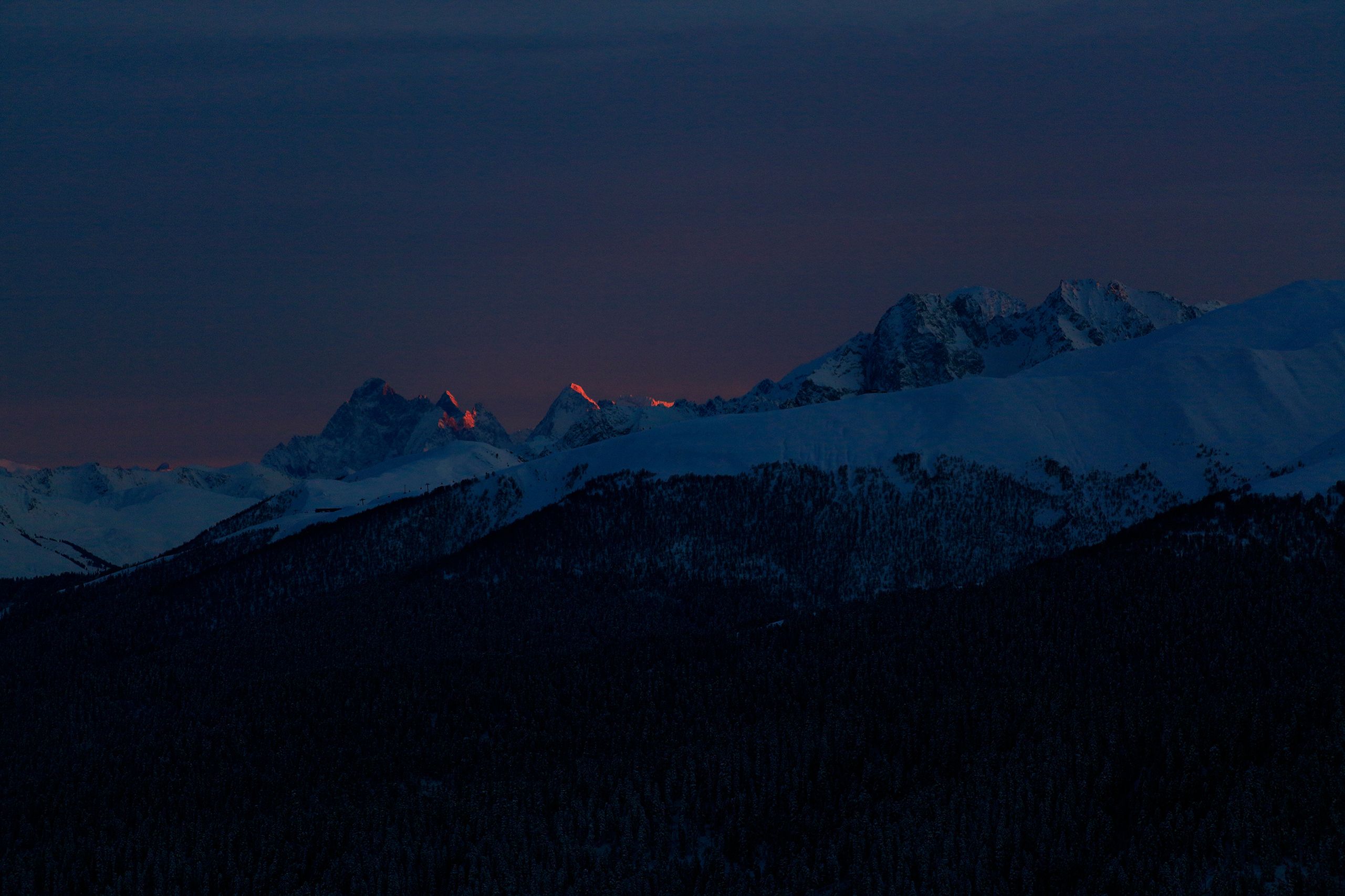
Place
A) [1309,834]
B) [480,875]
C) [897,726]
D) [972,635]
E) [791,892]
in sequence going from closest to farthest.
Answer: [1309,834]
[791,892]
[480,875]
[897,726]
[972,635]

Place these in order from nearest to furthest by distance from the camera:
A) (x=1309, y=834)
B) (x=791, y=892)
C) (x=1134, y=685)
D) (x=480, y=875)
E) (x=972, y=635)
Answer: (x=1309, y=834)
(x=791, y=892)
(x=480, y=875)
(x=1134, y=685)
(x=972, y=635)

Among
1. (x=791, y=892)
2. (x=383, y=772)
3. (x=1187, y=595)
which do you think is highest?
(x=1187, y=595)

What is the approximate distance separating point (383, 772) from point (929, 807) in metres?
73.6

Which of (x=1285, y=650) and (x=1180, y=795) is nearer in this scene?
(x=1180, y=795)

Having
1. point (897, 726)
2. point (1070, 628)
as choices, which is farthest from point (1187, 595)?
point (897, 726)

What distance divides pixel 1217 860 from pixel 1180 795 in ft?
44.5

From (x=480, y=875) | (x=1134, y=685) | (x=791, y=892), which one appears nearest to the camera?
(x=791, y=892)

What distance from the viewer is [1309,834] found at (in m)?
107

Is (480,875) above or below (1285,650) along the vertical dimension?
below

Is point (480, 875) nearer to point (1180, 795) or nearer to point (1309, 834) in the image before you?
point (1180, 795)

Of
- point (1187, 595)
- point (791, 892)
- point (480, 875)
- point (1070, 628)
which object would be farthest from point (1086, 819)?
point (1187, 595)

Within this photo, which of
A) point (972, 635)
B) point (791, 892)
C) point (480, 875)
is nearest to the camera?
point (791, 892)

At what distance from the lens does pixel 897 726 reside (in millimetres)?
152750

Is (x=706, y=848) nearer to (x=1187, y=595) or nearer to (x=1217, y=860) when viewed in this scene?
(x=1217, y=860)
